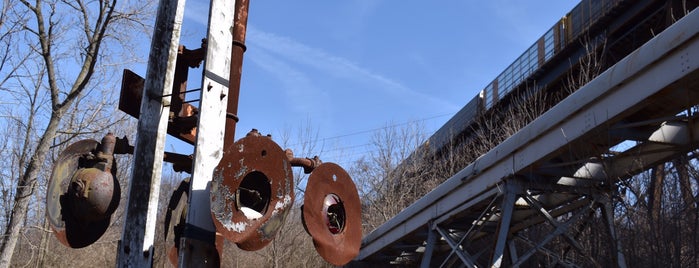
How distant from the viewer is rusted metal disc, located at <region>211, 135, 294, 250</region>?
3.96m

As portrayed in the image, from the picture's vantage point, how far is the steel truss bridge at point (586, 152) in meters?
7.58

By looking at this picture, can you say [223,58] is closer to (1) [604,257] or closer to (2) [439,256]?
(1) [604,257]

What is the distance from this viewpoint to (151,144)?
14.8 ft

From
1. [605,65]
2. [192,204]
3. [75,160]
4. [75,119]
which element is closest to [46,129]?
[75,119]

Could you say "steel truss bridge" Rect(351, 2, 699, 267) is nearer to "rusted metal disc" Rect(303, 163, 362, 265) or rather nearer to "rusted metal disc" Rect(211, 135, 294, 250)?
"rusted metal disc" Rect(303, 163, 362, 265)

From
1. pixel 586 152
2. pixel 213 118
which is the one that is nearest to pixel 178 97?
pixel 213 118

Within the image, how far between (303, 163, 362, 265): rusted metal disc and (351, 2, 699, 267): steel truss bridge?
144 inches

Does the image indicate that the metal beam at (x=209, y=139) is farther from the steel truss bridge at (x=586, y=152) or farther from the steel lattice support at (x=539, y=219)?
the steel lattice support at (x=539, y=219)

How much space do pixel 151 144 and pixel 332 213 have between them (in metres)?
1.45

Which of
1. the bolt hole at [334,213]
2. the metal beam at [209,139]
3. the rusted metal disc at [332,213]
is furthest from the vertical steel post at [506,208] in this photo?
the metal beam at [209,139]

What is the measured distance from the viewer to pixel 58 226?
185 inches

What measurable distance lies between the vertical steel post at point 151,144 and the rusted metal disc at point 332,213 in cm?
106

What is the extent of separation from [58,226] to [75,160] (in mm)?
489

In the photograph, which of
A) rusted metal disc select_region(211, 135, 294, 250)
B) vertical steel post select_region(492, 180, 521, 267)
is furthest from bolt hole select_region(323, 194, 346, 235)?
vertical steel post select_region(492, 180, 521, 267)
